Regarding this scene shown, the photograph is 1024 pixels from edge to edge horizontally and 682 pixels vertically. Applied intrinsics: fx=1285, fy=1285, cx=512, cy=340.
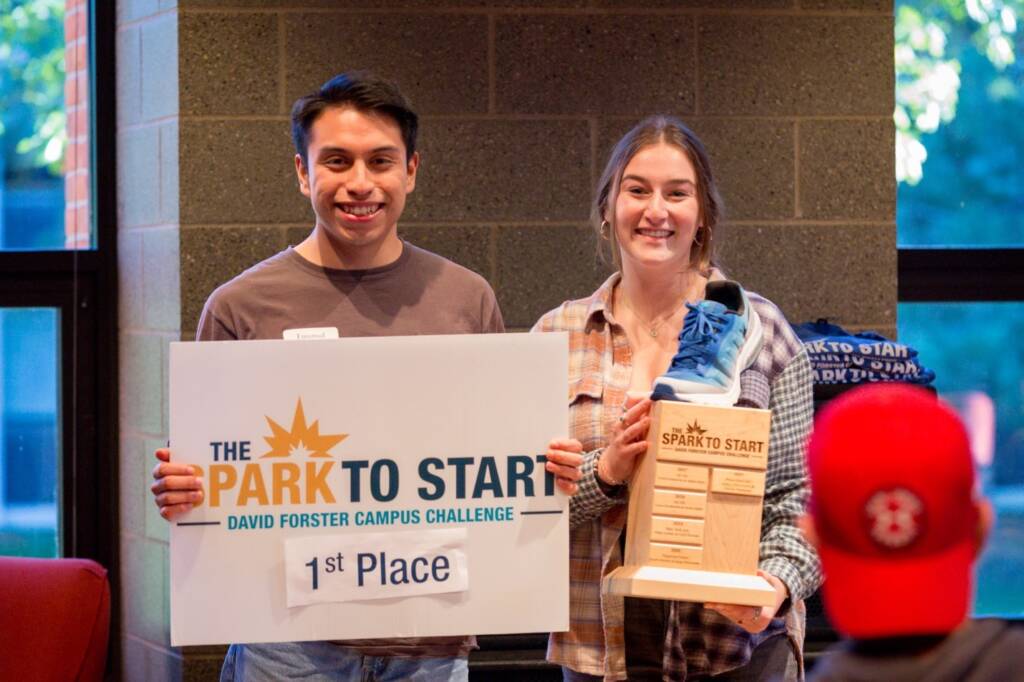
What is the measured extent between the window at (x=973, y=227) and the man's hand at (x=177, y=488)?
2478 millimetres

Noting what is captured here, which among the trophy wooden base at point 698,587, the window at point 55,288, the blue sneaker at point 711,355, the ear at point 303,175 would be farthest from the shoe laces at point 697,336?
the window at point 55,288

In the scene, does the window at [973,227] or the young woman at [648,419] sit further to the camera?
the window at [973,227]

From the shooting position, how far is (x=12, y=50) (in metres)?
3.77

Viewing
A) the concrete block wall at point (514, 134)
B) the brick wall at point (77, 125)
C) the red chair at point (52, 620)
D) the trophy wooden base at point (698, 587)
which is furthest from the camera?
the brick wall at point (77, 125)

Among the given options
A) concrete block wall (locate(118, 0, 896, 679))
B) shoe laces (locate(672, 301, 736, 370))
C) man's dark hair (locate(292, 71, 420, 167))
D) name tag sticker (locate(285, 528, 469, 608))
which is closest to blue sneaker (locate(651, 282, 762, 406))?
shoe laces (locate(672, 301, 736, 370))

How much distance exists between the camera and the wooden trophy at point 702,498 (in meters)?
2.07

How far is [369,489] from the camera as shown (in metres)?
2.23

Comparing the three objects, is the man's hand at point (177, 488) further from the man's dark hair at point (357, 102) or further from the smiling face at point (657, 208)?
the smiling face at point (657, 208)

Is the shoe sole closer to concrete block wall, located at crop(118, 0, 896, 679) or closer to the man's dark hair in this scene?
the man's dark hair

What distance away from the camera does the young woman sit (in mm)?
2207

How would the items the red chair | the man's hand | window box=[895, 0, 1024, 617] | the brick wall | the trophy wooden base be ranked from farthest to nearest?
window box=[895, 0, 1024, 617] → the brick wall → the red chair → the man's hand → the trophy wooden base

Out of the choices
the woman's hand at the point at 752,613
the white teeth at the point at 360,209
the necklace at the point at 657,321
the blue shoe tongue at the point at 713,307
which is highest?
the white teeth at the point at 360,209

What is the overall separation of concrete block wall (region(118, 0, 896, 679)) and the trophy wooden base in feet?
4.94

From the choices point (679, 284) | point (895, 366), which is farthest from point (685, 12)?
point (679, 284)
